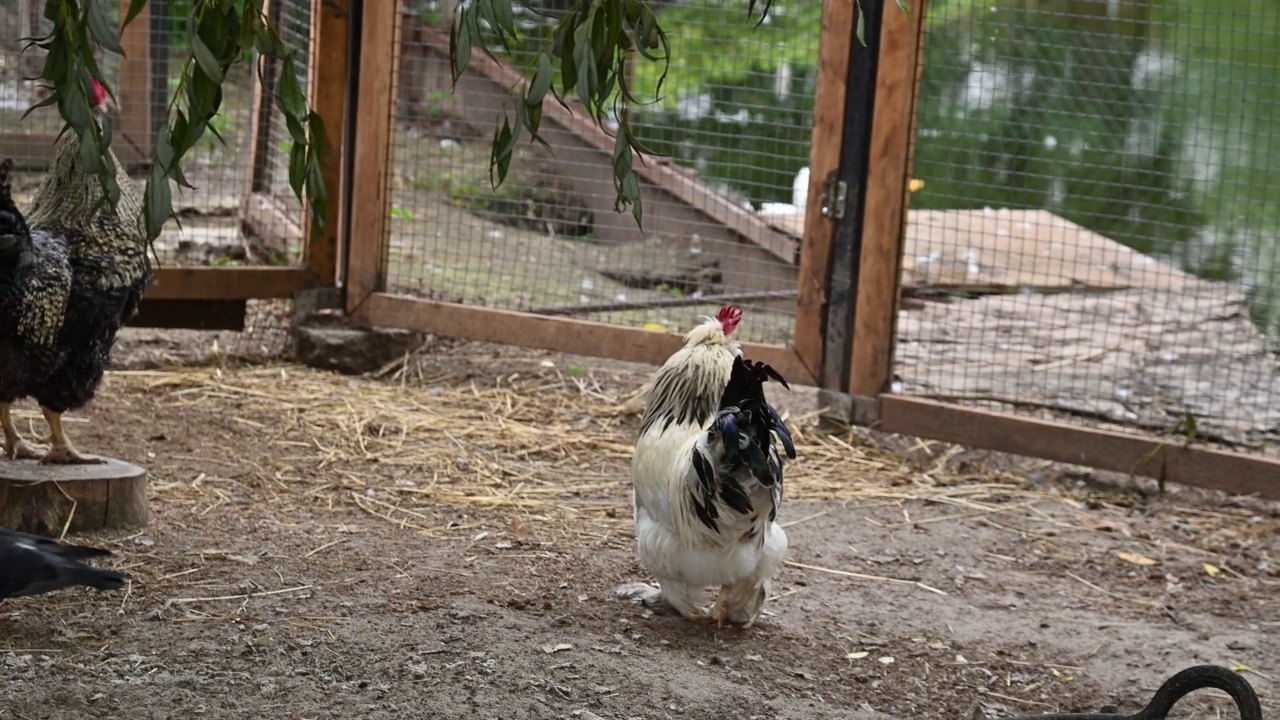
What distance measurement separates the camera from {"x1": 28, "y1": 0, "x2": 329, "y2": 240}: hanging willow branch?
193 cm

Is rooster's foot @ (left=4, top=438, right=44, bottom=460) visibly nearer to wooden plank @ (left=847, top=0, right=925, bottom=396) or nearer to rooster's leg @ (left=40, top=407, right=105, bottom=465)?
rooster's leg @ (left=40, top=407, right=105, bottom=465)

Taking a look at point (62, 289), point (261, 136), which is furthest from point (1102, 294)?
point (62, 289)

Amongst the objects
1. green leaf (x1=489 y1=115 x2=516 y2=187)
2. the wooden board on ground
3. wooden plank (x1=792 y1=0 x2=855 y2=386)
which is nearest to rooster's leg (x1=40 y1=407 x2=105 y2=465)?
green leaf (x1=489 y1=115 x2=516 y2=187)

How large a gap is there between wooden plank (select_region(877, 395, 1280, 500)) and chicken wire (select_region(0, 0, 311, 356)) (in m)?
3.30

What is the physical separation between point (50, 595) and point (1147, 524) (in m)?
4.12

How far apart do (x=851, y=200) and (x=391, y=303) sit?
237cm

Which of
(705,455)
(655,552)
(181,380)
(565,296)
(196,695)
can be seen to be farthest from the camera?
(565,296)

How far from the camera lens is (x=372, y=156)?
638 cm

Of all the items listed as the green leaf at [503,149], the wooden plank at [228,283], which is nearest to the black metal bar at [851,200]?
the wooden plank at [228,283]

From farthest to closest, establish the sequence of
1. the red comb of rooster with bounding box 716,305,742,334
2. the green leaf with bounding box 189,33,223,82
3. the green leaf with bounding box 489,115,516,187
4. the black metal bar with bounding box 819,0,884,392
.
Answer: the black metal bar with bounding box 819,0,884,392
the red comb of rooster with bounding box 716,305,742,334
the green leaf with bounding box 489,115,516,187
the green leaf with bounding box 189,33,223,82

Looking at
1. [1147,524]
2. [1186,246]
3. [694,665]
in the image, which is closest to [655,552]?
[694,665]

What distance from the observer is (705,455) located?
11.6ft

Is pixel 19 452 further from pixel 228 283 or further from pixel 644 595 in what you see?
pixel 644 595

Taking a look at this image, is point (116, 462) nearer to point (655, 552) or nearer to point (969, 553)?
point (655, 552)
